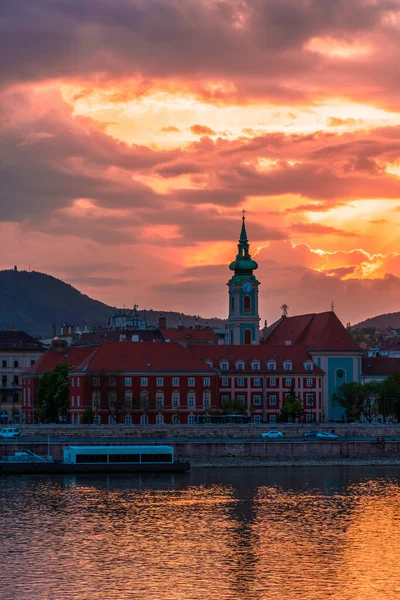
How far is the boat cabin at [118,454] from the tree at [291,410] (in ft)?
138

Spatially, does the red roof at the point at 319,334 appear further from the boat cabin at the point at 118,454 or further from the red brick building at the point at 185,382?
the boat cabin at the point at 118,454

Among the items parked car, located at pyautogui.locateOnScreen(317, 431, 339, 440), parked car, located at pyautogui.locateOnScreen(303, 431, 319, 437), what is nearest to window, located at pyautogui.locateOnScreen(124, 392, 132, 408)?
parked car, located at pyautogui.locateOnScreen(303, 431, 319, 437)

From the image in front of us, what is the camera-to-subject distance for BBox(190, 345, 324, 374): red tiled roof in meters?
170

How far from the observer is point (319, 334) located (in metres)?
178

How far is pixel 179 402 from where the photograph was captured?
523 ft

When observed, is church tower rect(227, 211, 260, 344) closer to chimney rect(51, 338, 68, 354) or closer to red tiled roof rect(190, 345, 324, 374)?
red tiled roof rect(190, 345, 324, 374)

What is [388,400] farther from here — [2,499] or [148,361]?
[2,499]

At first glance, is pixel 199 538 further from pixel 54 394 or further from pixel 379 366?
pixel 379 366

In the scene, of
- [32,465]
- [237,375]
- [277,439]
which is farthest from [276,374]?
[32,465]

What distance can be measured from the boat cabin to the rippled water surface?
5498mm

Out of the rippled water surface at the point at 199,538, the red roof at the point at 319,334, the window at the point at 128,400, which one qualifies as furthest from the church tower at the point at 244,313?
the rippled water surface at the point at 199,538

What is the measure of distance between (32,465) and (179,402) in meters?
42.1

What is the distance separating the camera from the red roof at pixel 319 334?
175m

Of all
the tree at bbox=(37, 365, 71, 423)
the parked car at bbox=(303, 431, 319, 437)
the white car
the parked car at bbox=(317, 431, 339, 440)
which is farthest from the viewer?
the tree at bbox=(37, 365, 71, 423)
